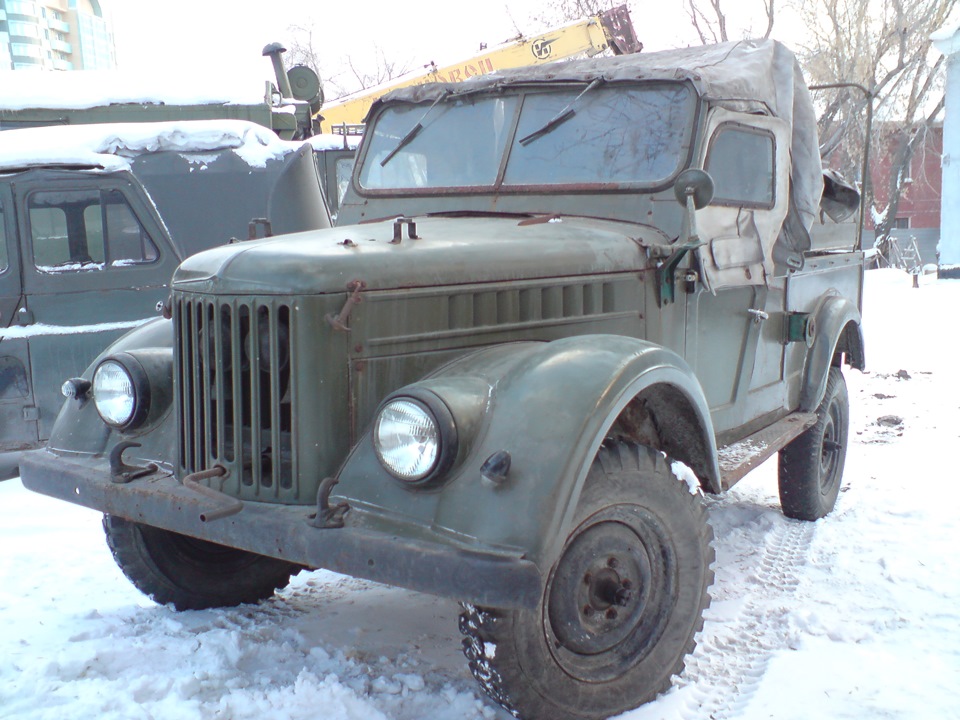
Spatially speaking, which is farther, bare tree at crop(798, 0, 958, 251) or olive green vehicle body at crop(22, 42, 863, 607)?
bare tree at crop(798, 0, 958, 251)

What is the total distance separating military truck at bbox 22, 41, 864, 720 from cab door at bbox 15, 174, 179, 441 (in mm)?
2260

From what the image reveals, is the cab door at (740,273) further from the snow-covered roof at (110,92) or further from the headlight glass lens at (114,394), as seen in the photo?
the snow-covered roof at (110,92)

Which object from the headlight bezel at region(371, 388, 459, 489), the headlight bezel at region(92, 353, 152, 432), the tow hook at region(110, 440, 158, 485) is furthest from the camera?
the headlight bezel at region(92, 353, 152, 432)

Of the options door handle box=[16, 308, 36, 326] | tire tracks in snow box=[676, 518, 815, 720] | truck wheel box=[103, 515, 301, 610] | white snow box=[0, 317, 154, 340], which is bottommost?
tire tracks in snow box=[676, 518, 815, 720]

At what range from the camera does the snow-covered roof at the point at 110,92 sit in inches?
356

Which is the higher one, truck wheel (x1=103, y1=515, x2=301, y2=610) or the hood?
the hood

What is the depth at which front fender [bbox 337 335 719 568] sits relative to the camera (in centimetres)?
231

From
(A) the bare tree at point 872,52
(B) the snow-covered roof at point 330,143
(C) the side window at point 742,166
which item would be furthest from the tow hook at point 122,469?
(A) the bare tree at point 872,52

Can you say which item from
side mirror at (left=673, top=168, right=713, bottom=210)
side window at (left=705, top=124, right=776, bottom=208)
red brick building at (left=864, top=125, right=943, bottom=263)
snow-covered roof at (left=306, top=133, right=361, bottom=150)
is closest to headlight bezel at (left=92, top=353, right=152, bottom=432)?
side mirror at (left=673, top=168, right=713, bottom=210)

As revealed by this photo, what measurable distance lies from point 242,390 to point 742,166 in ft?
7.37

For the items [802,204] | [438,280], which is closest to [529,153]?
[438,280]

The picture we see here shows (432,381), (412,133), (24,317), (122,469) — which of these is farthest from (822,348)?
(24,317)

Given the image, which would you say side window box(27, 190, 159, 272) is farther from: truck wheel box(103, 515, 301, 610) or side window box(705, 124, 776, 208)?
side window box(705, 124, 776, 208)

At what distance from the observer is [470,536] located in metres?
2.31
